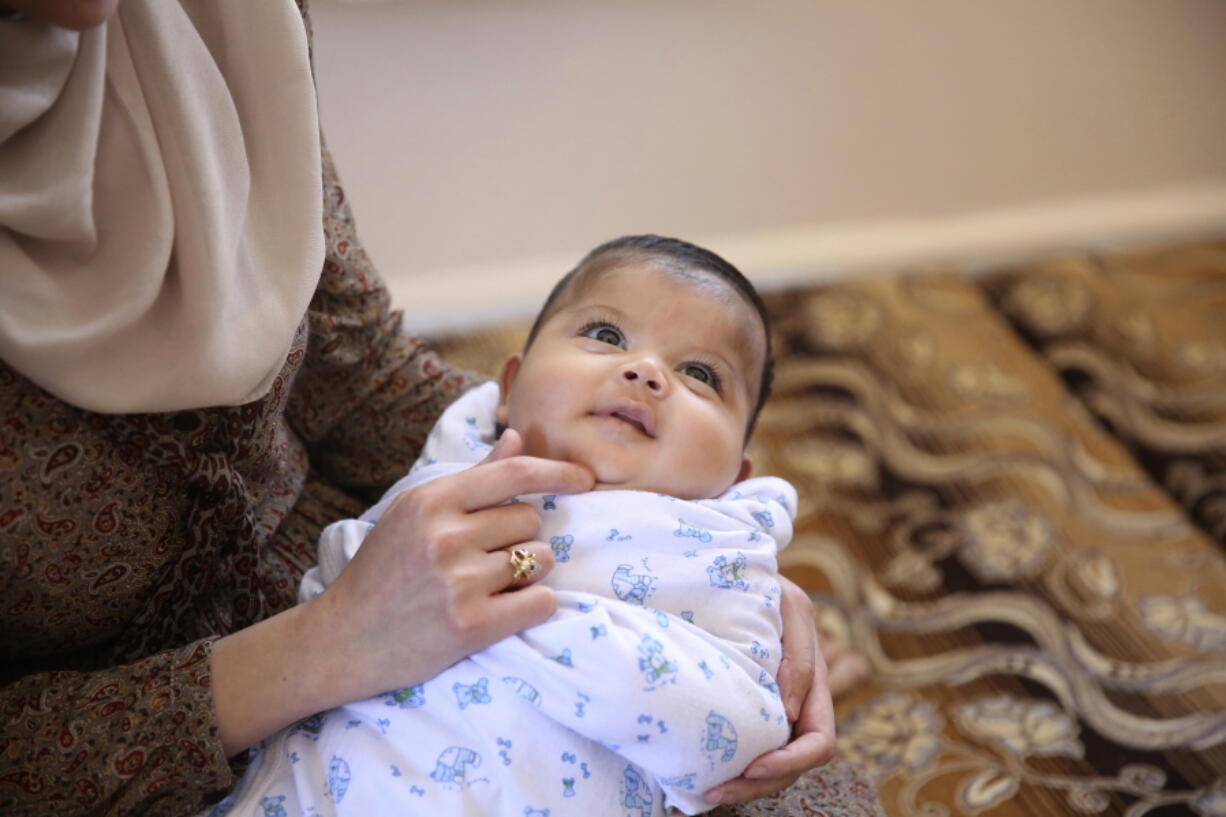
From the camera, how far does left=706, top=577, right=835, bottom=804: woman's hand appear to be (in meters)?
0.96

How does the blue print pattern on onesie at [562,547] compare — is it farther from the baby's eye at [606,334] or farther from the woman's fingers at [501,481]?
the baby's eye at [606,334]

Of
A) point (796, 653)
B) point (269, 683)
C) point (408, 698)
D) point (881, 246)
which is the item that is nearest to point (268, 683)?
point (269, 683)

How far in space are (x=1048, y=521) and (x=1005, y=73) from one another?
3.55 ft

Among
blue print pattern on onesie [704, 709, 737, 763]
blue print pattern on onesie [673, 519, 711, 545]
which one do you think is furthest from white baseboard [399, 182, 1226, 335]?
blue print pattern on onesie [704, 709, 737, 763]

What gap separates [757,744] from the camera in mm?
935

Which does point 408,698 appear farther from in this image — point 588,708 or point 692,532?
point 692,532

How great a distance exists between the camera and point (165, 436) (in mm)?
906

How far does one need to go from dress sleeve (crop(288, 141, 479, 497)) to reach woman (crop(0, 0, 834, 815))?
5.9 inches

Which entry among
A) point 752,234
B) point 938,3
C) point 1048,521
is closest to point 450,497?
point 1048,521

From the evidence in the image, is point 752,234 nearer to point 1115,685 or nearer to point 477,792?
point 1115,685

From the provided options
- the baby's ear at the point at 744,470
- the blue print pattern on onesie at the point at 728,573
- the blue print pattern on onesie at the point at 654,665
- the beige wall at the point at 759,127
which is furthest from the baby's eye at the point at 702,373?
the beige wall at the point at 759,127

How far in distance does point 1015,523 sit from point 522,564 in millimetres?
1232

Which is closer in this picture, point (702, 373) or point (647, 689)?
point (647, 689)

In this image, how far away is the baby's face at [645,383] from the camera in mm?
1042
